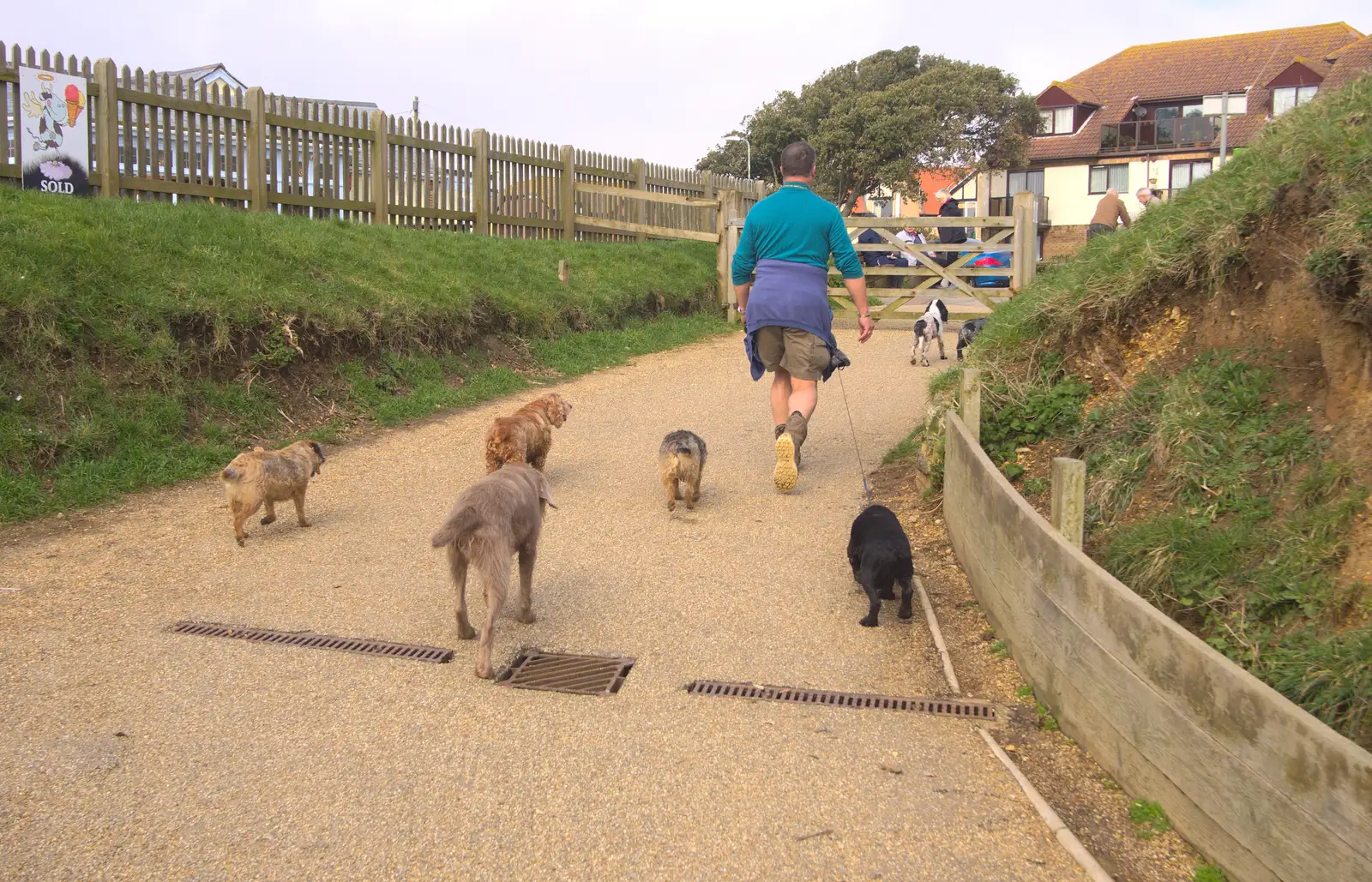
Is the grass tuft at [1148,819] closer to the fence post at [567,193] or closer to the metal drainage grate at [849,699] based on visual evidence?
the metal drainage grate at [849,699]

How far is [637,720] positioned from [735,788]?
2.21 ft

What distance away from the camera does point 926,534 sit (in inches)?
274

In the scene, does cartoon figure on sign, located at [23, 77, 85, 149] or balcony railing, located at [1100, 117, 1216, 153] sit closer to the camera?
cartoon figure on sign, located at [23, 77, 85, 149]

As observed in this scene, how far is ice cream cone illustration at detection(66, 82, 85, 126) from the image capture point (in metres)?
11.0

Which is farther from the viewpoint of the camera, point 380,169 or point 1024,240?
point 1024,240

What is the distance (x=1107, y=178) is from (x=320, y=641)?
4983cm

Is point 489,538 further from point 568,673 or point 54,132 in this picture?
point 54,132

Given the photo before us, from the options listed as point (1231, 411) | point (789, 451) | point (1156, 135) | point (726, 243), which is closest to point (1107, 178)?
point (1156, 135)

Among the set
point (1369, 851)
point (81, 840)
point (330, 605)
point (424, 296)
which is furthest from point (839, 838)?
point (424, 296)

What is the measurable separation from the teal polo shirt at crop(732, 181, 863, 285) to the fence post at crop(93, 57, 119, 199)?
7592 millimetres

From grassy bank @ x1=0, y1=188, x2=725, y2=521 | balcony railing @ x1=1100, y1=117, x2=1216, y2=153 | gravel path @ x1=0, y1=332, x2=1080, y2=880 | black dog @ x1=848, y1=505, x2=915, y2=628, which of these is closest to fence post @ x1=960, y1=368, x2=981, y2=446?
black dog @ x1=848, y1=505, x2=915, y2=628

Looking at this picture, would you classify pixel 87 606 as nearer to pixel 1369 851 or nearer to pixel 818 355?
pixel 818 355

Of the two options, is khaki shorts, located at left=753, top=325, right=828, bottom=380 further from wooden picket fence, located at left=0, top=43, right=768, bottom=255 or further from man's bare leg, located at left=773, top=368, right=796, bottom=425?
wooden picket fence, located at left=0, top=43, right=768, bottom=255

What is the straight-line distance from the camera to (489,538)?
4855mm
